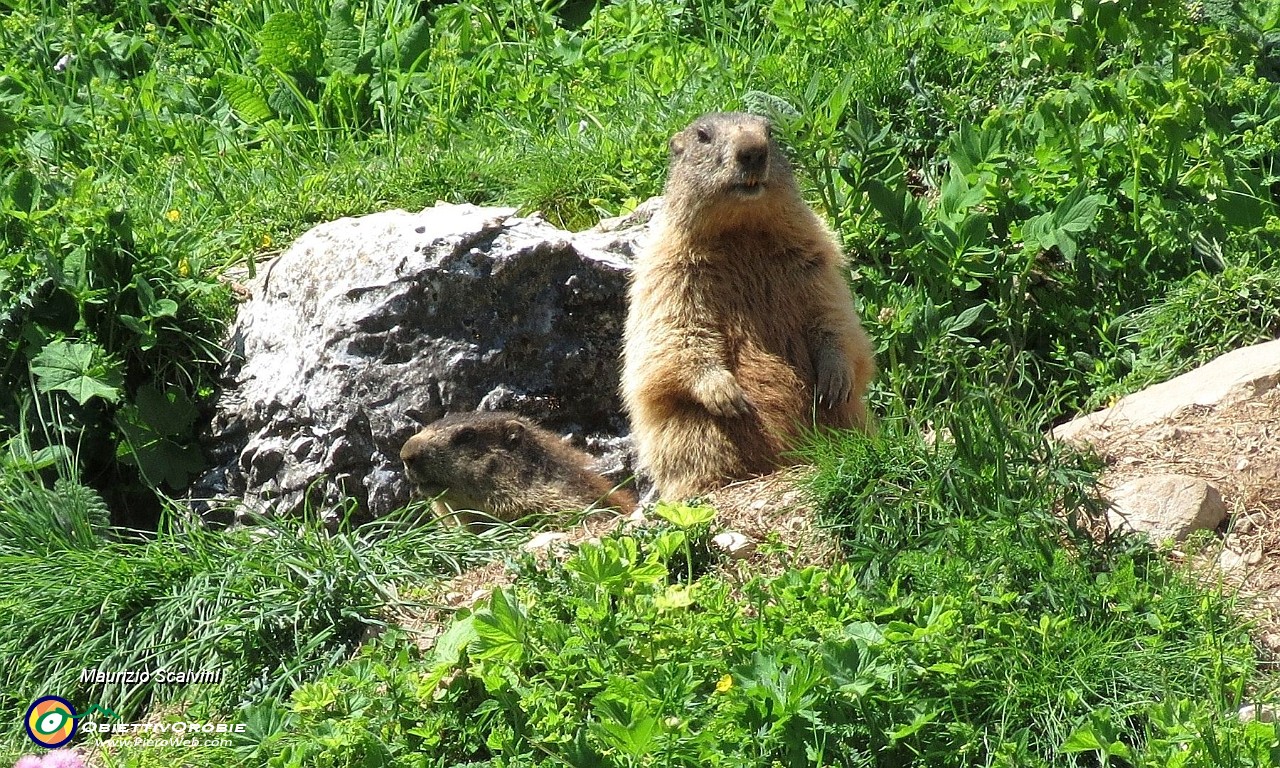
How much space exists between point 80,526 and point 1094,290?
4405 millimetres

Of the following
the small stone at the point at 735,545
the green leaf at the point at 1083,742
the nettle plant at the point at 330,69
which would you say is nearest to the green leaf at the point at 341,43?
the nettle plant at the point at 330,69

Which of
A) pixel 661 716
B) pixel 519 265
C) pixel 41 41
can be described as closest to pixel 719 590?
pixel 661 716

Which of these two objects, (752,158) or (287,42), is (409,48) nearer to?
(287,42)

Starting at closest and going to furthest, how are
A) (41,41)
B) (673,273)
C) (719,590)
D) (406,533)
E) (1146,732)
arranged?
(1146,732), (719,590), (406,533), (673,273), (41,41)

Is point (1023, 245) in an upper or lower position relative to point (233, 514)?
upper

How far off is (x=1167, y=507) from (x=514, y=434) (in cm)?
274

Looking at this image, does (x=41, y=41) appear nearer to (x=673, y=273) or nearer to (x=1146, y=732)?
(x=673, y=273)

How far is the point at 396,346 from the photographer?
6074 mm

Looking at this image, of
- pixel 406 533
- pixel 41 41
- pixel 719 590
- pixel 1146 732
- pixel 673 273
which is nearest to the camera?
pixel 1146 732

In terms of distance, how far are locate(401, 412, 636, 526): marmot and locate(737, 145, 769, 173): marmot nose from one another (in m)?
1.46

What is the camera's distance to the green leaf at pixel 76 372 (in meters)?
5.66

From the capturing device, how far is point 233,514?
6070 mm

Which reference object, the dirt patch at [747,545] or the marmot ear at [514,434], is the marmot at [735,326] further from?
the marmot ear at [514,434]

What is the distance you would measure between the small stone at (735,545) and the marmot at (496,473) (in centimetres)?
124
